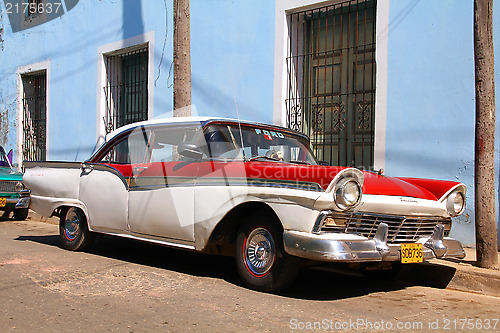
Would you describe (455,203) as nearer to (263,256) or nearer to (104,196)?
(263,256)

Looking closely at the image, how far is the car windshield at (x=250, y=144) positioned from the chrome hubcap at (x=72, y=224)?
226 cm

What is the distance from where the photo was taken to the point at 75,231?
6336mm

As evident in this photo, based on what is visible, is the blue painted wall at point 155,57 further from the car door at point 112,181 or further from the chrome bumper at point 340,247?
the chrome bumper at point 340,247

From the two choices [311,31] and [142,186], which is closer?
[142,186]

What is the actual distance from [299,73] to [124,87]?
16.5ft

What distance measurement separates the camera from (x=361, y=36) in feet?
26.9

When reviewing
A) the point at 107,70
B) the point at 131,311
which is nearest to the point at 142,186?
the point at 131,311

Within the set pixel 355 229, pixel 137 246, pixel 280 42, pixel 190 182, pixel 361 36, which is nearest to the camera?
pixel 355 229

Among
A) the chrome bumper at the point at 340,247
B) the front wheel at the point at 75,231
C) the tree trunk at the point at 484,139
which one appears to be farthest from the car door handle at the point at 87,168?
the tree trunk at the point at 484,139

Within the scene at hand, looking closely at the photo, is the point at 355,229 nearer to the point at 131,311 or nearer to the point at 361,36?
the point at 131,311

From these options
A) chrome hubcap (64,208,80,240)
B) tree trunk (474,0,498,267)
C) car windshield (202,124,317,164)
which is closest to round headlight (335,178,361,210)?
car windshield (202,124,317,164)

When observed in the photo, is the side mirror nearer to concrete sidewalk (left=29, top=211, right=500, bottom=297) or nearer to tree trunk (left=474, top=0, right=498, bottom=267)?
concrete sidewalk (left=29, top=211, right=500, bottom=297)

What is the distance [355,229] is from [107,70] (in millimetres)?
9493

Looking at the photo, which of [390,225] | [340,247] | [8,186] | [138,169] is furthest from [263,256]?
[8,186]
